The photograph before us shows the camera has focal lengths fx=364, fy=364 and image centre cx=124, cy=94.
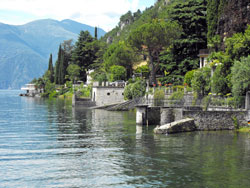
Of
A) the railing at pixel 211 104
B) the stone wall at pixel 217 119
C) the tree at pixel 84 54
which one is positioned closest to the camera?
the stone wall at pixel 217 119

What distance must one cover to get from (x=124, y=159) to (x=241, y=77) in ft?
A: 53.5

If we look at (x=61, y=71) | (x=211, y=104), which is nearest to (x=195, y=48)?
(x=211, y=104)

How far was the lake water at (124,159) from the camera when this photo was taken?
17.1 meters

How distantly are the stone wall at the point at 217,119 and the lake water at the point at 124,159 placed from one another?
1.12 meters

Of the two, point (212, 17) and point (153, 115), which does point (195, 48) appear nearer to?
point (212, 17)

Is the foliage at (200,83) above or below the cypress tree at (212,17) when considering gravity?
below

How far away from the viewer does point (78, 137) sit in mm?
29969

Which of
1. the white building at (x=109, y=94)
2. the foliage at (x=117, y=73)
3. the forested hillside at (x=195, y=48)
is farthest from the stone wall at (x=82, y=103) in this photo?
the foliage at (x=117, y=73)

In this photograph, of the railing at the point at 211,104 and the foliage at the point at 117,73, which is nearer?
the railing at the point at 211,104

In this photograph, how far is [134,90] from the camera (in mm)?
61281

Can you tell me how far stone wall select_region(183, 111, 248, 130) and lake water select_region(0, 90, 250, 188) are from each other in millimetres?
1115

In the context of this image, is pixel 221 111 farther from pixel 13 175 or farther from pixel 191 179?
pixel 13 175

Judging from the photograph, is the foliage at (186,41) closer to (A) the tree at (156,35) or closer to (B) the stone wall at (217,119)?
(A) the tree at (156,35)

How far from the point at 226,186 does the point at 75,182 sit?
22.6ft
